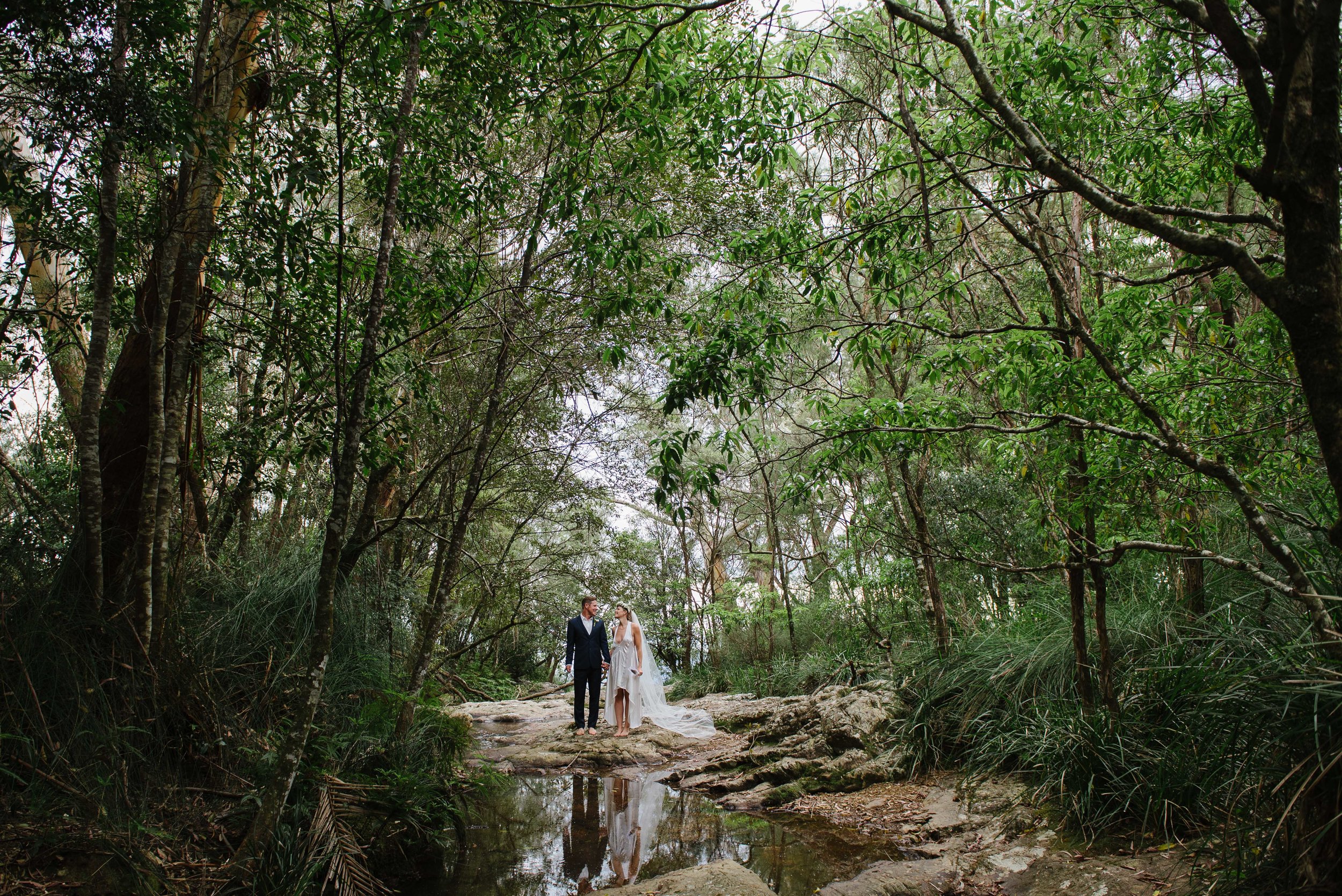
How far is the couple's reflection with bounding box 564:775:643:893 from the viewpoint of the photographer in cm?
534

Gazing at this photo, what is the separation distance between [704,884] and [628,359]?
3.65m

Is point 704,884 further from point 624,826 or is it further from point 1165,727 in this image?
point 1165,727

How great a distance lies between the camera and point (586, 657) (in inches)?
410

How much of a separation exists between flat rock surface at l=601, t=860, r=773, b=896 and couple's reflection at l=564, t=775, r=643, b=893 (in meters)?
0.80

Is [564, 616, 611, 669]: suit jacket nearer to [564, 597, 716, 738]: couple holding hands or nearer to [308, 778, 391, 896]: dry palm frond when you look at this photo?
[564, 597, 716, 738]: couple holding hands

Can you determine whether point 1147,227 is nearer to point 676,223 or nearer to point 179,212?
point 179,212

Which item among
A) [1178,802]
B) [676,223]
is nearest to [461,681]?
[676,223]

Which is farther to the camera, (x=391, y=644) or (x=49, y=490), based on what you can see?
(x=391, y=644)

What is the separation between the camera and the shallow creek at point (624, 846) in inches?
201

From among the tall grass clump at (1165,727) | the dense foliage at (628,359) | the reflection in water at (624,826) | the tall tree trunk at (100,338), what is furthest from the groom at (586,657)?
the tall tree trunk at (100,338)

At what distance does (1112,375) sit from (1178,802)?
2.62 m

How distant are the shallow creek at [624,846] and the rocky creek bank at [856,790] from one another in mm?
293

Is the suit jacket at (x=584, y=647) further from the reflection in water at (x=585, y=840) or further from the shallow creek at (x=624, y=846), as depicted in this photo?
the shallow creek at (x=624, y=846)

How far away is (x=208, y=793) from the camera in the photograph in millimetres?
4688
